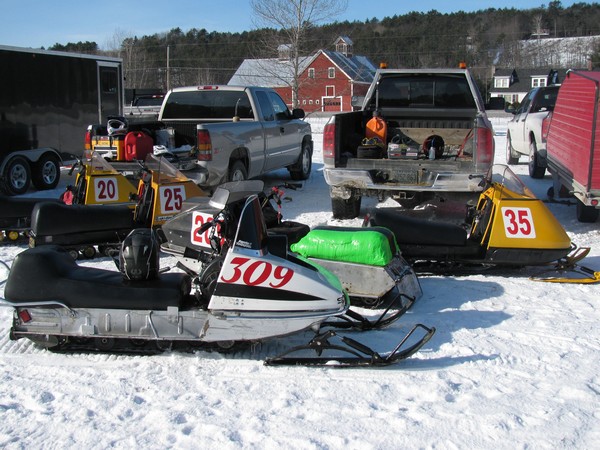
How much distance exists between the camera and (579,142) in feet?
27.6

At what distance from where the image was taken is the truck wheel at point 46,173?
40.0 ft

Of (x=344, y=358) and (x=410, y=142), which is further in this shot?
(x=410, y=142)

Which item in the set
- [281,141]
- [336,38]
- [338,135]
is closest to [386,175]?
[338,135]

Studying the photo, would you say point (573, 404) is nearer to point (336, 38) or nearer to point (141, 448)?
point (141, 448)

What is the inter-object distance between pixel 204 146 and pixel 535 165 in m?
7.11

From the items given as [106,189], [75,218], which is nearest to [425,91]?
[106,189]

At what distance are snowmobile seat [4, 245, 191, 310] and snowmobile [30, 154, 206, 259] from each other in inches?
81.8

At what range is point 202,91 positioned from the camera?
1121cm

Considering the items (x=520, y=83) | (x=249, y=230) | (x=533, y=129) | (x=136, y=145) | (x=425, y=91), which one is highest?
(x=520, y=83)

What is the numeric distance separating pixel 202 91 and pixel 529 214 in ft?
21.7

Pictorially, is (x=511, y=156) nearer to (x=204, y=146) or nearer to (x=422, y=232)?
(x=204, y=146)

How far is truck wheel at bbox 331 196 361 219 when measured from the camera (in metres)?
8.99

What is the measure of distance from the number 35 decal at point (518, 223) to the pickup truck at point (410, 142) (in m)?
1.71

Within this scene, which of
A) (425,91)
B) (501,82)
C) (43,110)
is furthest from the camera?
(501,82)
